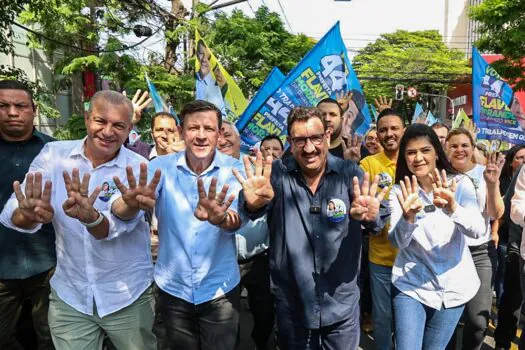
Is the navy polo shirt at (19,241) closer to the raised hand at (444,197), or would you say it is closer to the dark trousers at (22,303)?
the dark trousers at (22,303)

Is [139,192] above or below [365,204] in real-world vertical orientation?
above

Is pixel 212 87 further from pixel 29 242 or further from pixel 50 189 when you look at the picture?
pixel 50 189

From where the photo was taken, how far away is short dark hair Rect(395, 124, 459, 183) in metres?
2.98

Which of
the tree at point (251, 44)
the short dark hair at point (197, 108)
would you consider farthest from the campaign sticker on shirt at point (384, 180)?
the tree at point (251, 44)

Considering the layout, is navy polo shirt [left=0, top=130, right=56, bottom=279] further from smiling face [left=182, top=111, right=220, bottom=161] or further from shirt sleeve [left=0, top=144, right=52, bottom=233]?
smiling face [left=182, top=111, right=220, bottom=161]

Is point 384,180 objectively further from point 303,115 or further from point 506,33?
point 506,33

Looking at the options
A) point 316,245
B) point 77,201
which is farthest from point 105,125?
point 316,245

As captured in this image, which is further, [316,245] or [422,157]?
[422,157]

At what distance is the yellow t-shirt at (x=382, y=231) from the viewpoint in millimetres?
3359

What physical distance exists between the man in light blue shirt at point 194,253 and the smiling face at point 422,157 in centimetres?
120

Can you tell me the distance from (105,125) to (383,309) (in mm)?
2370

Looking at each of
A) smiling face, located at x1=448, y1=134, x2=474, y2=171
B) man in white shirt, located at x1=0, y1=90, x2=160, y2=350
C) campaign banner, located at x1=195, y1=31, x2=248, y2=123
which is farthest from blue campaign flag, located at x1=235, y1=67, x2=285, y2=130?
man in white shirt, located at x1=0, y1=90, x2=160, y2=350

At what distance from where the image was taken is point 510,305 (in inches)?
151

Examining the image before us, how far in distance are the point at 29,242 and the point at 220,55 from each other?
10907 millimetres
